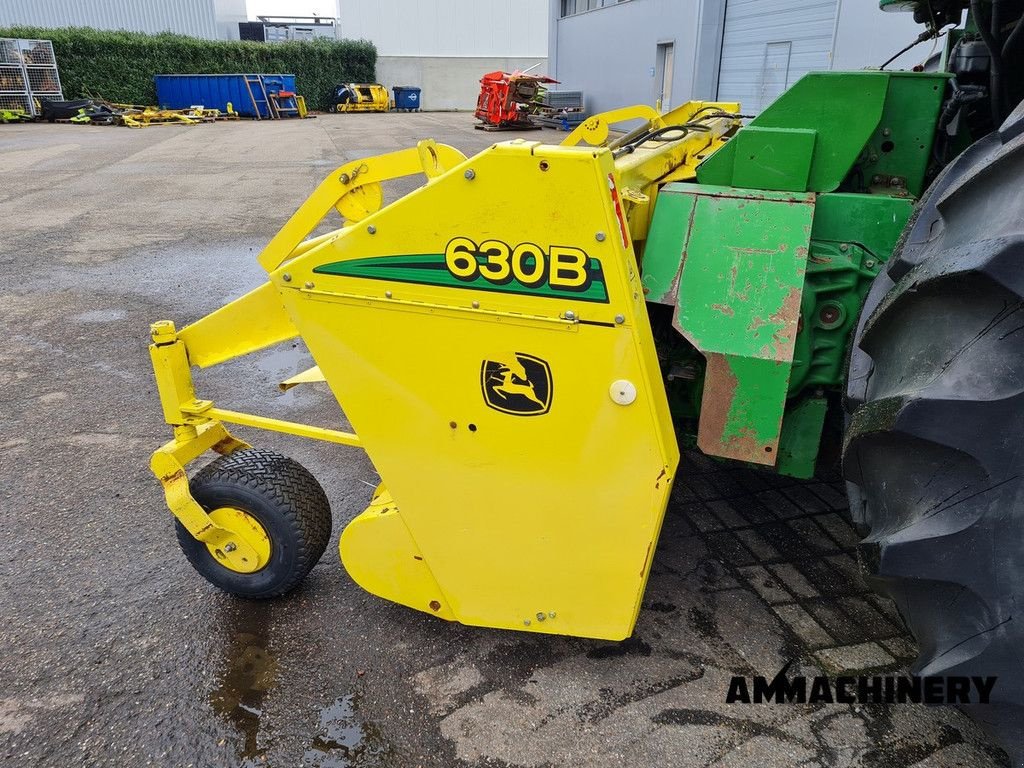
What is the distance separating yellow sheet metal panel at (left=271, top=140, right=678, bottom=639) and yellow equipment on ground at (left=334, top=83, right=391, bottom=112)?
3137cm

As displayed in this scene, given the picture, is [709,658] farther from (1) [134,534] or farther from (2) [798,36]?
(2) [798,36]

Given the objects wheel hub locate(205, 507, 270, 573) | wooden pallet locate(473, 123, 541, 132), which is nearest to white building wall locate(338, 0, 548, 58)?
wooden pallet locate(473, 123, 541, 132)

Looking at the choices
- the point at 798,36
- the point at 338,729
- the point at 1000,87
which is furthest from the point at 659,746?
the point at 798,36

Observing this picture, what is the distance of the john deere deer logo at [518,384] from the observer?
1.93m

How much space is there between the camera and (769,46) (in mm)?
12281

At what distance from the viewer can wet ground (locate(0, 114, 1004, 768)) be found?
2039mm

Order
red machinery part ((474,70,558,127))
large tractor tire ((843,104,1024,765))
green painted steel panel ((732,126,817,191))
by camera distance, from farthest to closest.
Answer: red machinery part ((474,70,558,127)) → green painted steel panel ((732,126,817,191)) → large tractor tire ((843,104,1024,765))

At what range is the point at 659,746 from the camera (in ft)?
6.63

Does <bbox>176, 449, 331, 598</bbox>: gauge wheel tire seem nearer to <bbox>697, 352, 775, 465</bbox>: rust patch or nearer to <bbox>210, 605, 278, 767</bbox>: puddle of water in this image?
<bbox>210, 605, 278, 767</bbox>: puddle of water

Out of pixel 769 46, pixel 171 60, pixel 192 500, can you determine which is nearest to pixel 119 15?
pixel 171 60

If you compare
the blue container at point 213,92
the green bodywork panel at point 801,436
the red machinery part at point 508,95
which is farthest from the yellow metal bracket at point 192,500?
the blue container at point 213,92

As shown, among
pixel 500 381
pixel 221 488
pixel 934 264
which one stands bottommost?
pixel 221 488

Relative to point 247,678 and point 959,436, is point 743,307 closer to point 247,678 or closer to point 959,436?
point 959,436

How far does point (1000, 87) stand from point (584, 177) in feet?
4.74
